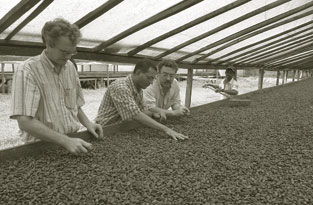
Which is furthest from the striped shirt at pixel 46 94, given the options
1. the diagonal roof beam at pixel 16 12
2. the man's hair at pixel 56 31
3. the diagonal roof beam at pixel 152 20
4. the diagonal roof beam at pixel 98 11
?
the diagonal roof beam at pixel 152 20

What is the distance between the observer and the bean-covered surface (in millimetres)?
1217

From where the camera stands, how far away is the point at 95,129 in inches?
80.3

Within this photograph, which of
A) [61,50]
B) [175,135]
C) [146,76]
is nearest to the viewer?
[61,50]

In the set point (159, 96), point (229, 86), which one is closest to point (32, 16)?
point (159, 96)

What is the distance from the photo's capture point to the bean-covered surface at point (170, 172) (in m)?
1.22

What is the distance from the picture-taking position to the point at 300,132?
260 cm

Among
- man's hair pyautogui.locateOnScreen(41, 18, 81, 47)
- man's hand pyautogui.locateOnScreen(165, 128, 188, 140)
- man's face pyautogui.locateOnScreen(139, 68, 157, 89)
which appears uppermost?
man's hair pyautogui.locateOnScreen(41, 18, 81, 47)

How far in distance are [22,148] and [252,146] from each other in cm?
146

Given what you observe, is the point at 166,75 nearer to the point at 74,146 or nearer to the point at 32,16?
the point at 32,16

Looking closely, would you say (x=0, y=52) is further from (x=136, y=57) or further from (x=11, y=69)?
(x=11, y=69)

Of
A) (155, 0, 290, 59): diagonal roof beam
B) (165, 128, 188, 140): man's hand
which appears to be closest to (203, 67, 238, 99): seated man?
(155, 0, 290, 59): diagonal roof beam

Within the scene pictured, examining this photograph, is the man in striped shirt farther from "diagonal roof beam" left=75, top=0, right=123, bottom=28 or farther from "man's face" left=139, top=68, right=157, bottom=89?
"diagonal roof beam" left=75, top=0, right=123, bottom=28

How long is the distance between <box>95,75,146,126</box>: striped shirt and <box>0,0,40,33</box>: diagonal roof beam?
0.83 metres

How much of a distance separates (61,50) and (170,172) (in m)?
0.88
